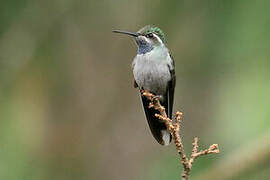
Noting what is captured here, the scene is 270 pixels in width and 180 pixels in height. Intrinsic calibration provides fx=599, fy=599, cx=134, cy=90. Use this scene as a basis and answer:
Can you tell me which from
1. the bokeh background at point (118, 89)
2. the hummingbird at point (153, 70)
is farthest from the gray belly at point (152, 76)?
the bokeh background at point (118, 89)

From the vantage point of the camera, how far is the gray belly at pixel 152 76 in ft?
10.6

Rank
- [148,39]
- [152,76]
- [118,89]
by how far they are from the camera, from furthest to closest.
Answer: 1. [118,89]
2. [148,39]
3. [152,76]

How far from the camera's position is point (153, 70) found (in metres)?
3.28

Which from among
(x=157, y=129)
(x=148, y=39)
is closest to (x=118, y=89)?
(x=148, y=39)

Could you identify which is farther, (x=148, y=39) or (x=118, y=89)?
(x=118, y=89)

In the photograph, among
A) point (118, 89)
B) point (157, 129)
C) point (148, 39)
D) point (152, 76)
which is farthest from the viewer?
point (118, 89)

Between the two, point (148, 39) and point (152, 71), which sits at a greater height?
point (148, 39)

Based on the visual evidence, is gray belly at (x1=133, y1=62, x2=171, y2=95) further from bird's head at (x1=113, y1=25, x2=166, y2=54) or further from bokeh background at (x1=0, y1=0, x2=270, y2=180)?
bokeh background at (x1=0, y1=0, x2=270, y2=180)

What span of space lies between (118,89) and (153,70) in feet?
4.39

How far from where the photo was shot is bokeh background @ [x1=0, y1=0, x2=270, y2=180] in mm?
3414

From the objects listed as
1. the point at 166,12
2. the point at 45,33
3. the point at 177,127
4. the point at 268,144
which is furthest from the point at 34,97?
the point at 177,127

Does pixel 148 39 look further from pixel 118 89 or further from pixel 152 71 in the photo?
pixel 118 89

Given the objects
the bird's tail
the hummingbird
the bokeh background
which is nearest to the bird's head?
the hummingbird

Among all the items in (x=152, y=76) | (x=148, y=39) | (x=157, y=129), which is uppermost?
(x=148, y=39)
